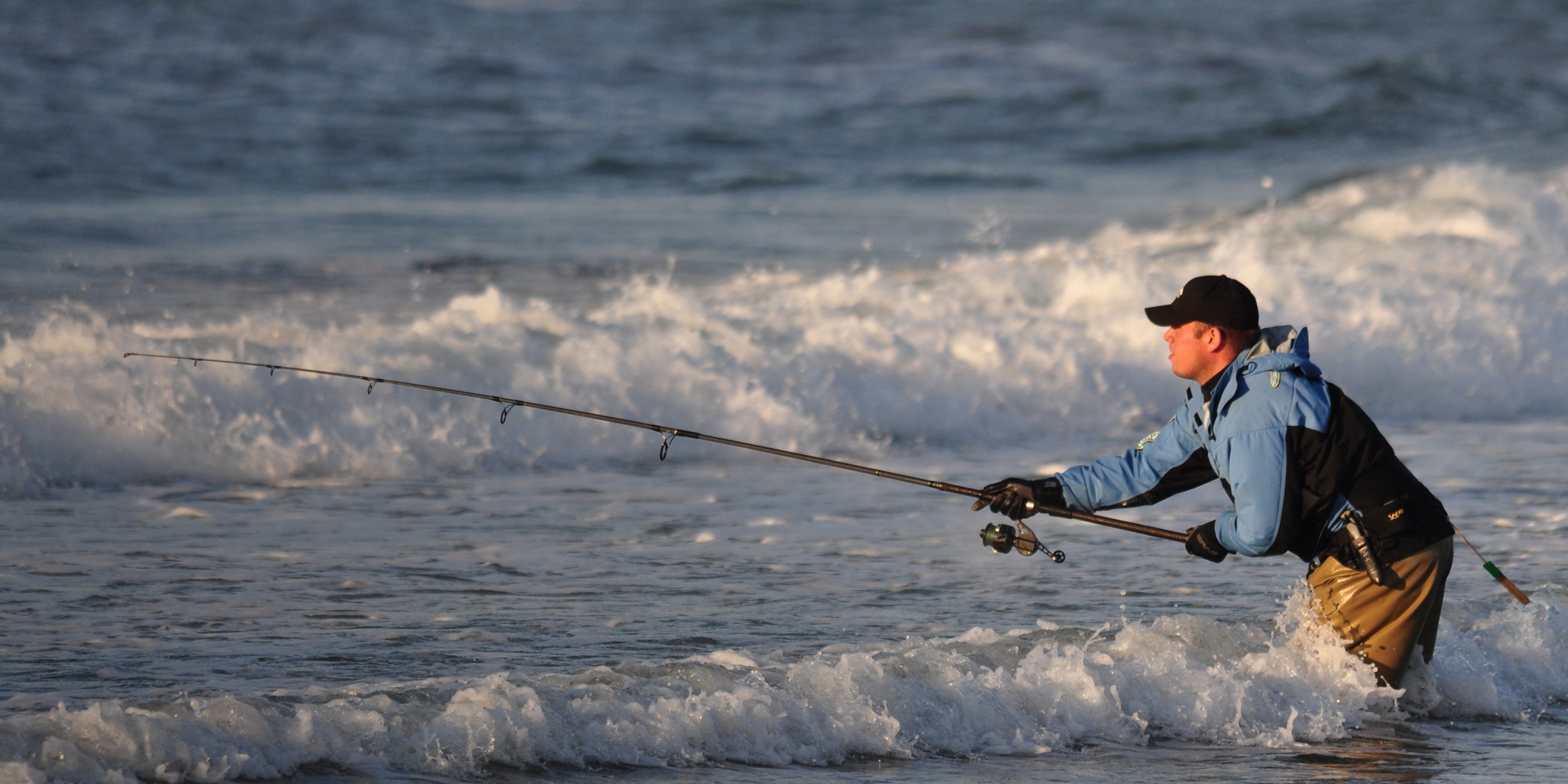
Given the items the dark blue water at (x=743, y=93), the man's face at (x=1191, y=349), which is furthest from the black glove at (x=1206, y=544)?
the dark blue water at (x=743, y=93)

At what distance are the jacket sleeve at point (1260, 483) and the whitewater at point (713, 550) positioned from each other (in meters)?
0.66

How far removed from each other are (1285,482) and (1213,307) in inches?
18.6

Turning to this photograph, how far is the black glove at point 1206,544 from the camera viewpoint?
4168 mm

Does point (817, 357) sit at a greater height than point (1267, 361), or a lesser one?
greater

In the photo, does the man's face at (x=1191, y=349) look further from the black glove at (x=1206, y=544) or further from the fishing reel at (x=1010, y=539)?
the fishing reel at (x=1010, y=539)

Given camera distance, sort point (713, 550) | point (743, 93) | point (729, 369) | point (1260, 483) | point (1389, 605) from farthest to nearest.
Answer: point (743, 93) < point (729, 369) < point (713, 550) < point (1389, 605) < point (1260, 483)

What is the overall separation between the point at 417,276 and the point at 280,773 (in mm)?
10650

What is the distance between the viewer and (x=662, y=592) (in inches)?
234

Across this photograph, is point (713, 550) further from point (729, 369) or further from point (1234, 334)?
point (729, 369)

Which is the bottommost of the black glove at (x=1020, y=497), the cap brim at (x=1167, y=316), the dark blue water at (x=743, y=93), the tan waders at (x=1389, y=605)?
the tan waders at (x=1389, y=605)

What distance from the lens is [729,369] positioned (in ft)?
34.8

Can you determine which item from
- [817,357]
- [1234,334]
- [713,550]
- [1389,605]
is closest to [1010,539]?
[1234,334]

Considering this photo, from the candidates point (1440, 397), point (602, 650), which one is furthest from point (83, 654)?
point (1440, 397)

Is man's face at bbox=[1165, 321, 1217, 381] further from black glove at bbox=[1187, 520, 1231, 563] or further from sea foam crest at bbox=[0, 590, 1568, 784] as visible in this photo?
sea foam crest at bbox=[0, 590, 1568, 784]
